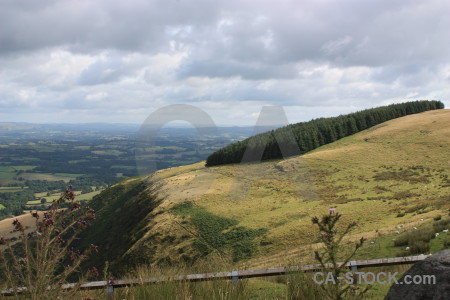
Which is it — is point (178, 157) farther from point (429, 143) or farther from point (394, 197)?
point (394, 197)

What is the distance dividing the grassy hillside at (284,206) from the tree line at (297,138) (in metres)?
11.3

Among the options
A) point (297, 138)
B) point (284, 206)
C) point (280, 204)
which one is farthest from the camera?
point (297, 138)

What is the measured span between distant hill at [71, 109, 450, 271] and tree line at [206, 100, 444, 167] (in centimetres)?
1114

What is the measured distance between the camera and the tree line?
335ft

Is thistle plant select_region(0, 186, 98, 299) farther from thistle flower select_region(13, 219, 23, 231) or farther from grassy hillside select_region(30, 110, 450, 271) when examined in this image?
grassy hillside select_region(30, 110, 450, 271)

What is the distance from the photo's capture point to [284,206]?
51.2 m

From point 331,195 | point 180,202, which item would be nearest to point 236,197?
point 180,202

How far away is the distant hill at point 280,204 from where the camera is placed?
36.6m

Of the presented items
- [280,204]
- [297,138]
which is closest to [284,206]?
[280,204]

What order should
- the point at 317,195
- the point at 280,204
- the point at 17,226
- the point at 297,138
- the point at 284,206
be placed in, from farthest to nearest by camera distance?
the point at 297,138, the point at 317,195, the point at 280,204, the point at 284,206, the point at 17,226

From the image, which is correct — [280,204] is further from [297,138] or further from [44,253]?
[297,138]

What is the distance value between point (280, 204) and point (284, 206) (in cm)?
151

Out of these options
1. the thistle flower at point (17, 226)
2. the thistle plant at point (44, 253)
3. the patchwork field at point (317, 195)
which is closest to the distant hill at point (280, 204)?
the patchwork field at point (317, 195)

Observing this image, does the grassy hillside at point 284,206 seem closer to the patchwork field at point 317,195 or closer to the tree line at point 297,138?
the patchwork field at point 317,195
